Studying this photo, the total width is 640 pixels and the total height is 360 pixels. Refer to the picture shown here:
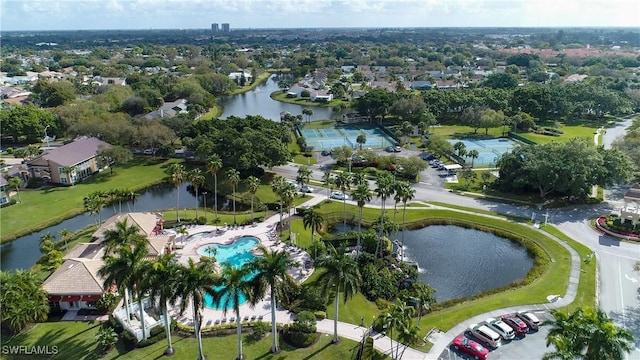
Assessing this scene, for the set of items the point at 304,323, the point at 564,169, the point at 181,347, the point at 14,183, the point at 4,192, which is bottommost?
the point at 181,347

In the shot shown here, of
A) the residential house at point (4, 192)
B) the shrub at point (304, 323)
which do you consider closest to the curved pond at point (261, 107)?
the residential house at point (4, 192)

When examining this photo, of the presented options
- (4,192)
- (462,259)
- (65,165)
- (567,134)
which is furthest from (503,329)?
(567,134)

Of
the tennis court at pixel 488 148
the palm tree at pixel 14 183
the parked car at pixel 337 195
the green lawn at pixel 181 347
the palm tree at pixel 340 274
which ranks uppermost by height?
the palm tree at pixel 340 274

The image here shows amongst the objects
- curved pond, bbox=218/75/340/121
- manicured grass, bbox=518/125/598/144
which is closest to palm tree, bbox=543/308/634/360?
manicured grass, bbox=518/125/598/144

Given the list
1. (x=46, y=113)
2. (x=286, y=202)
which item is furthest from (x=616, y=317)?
(x=46, y=113)

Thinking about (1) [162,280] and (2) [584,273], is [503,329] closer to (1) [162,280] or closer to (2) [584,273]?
(2) [584,273]

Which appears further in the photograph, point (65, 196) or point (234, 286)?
point (65, 196)

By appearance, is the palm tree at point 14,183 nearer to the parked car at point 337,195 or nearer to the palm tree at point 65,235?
the palm tree at point 65,235
